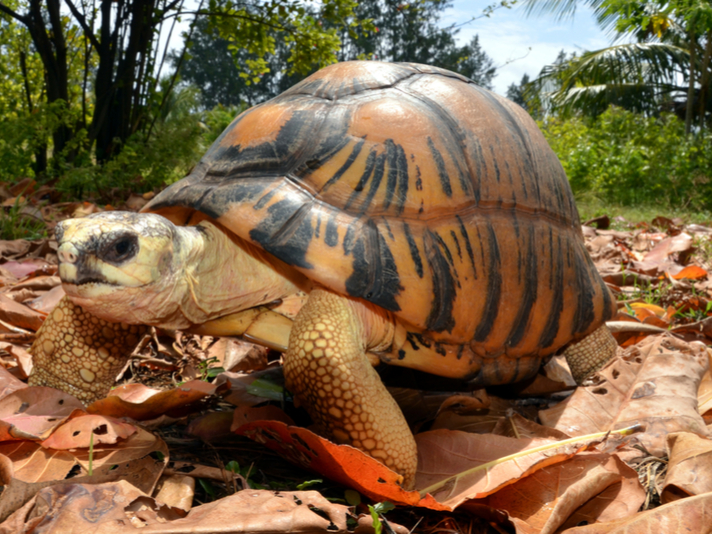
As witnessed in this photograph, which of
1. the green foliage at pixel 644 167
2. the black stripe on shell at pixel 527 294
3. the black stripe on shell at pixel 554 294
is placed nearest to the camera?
the black stripe on shell at pixel 527 294

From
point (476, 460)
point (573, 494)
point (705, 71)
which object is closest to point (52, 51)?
point (476, 460)

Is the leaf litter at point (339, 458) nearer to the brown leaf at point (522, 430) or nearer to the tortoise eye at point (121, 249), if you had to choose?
the brown leaf at point (522, 430)

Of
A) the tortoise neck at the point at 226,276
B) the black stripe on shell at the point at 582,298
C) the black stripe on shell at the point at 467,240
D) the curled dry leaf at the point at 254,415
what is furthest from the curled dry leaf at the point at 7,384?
the black stripe on shell at the point at 582,298

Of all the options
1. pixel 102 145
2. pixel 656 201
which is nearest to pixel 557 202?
pixel 102 145

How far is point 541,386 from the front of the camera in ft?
8.20

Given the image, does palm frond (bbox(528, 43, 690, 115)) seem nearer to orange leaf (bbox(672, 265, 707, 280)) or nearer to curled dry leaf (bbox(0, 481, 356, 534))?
orange leaf (bbox(672, 265, 707, 280))

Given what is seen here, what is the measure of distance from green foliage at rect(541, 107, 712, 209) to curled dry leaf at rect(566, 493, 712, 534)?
10.6 metres

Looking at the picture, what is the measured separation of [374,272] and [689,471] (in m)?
0.94

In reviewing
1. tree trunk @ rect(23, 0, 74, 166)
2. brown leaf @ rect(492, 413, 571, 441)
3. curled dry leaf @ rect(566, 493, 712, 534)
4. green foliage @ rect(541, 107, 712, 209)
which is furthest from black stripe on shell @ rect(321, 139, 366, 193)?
green foliage @ rect(541, 107, 712, 209)

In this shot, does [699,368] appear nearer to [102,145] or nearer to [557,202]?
[557,202]

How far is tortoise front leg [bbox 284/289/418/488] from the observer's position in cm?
158

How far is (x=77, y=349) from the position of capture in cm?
197

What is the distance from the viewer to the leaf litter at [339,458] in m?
1.21

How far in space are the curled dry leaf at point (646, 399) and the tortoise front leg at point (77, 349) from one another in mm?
1517
